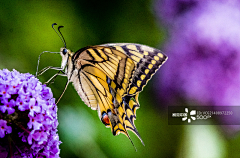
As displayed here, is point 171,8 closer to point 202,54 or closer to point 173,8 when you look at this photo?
point 173,8

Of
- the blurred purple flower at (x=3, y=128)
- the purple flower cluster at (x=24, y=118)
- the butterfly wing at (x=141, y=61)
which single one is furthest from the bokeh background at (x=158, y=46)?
the blurred purple flower at (x=3, y=128)

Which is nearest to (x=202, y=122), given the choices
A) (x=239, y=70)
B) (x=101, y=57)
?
(x=239, y=70)

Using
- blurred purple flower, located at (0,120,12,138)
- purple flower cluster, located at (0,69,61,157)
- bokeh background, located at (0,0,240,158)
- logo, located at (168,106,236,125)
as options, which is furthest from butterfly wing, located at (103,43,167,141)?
logo, located at (168,106,236,125)

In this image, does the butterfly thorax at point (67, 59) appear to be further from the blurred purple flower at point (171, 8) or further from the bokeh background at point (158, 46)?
the blurred purple flower at point (171, 8)

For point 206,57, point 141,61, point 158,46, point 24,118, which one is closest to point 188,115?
point 206,57

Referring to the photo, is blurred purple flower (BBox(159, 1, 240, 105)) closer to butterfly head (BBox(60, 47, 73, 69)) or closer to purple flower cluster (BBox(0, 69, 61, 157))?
butterfly head (BBox(60, 47, 73, 69))

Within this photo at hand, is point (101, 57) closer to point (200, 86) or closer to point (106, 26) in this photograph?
point (106, 26)
